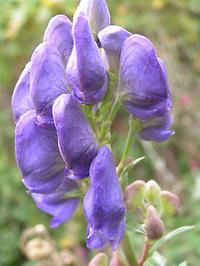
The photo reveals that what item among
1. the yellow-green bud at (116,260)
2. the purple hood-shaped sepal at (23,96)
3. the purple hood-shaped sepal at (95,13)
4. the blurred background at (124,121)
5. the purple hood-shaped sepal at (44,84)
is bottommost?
the blurred background at (124,121)

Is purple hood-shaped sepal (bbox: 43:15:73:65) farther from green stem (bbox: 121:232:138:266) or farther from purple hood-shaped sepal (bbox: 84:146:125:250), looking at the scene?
green stem (bbox: 121:232:138:266)

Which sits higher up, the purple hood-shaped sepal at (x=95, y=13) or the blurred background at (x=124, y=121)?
the purple hood-shaped sepal at (x=95, y=13)

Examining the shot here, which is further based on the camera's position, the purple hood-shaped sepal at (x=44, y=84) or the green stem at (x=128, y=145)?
the green stem at (x=128, y=145)

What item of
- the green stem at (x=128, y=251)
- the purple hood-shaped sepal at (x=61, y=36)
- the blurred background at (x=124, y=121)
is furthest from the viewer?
the blurred background at (x=124, y=121)

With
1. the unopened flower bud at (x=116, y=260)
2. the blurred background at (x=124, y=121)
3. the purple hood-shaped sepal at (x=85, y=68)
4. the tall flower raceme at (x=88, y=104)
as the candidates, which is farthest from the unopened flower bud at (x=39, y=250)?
the purple hood-shaped sepal at (x=85, y=68)

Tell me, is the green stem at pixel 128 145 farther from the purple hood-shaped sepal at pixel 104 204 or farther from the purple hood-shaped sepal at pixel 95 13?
the purple hood-shaped sepal at pixel 95 13

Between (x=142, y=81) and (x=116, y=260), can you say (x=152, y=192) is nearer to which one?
(x=116, y=260)

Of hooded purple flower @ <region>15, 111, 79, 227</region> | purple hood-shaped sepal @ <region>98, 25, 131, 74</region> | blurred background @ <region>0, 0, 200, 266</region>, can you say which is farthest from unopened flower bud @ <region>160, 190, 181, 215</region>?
blurred background @ <region>0, 0, 200, 266</region>

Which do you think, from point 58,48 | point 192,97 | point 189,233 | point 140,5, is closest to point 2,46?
point 140,5
